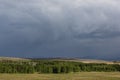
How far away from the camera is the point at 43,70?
152 meters

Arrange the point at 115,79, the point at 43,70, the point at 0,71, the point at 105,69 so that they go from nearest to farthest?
the point at 115,79 → the point at 0,71 → the point at 43,70 → the point at 105,69

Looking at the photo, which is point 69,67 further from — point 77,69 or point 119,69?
point 119,69

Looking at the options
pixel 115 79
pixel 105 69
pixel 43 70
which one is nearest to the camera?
pixel 115 79

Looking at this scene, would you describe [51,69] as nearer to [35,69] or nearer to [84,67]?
[35,69]

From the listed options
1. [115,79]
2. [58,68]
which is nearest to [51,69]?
[58,68]

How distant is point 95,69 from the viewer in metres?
170

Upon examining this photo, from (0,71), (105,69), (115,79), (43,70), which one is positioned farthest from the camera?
(105,69)

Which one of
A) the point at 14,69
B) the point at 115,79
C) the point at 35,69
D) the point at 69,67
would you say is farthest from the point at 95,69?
the point at 115,79

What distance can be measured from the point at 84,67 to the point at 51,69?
25.2 meters

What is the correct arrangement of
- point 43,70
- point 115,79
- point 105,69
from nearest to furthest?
1. point 115,79
2. point 43,70
3. point 105,69

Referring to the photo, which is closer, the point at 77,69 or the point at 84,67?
the point at 77,69

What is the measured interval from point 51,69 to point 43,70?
12.2 feet

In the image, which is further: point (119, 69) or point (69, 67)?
point (119, 69)

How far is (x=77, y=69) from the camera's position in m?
160
